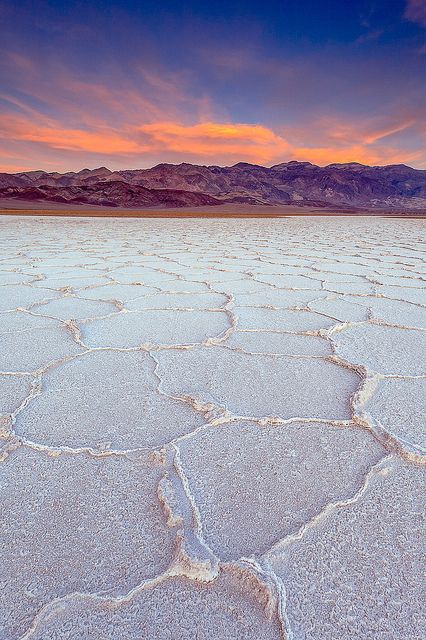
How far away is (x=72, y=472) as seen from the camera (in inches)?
29.4

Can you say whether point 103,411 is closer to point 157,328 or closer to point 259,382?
point 259,382

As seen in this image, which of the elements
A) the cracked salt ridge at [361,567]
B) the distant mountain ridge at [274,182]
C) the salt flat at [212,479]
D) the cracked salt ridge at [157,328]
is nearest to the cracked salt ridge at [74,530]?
the salt flat at [212,479]

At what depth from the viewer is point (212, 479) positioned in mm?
727

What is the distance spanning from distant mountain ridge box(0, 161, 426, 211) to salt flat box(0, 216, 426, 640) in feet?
152

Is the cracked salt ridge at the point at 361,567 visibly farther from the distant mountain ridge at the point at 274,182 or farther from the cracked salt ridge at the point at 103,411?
the distant mountain ridge at the point at 274,182

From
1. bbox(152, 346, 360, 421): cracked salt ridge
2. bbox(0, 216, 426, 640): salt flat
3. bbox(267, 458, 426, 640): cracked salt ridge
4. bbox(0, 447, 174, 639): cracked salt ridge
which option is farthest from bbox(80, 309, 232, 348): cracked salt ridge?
bbox(267, 458, 426, 640): cracked salt ridge

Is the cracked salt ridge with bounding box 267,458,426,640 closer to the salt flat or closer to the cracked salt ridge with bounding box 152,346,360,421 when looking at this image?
the salt flat

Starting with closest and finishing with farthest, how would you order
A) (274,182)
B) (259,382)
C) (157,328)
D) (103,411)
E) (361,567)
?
(361,567), (103,411), (259,382), (157,328), (274,182)

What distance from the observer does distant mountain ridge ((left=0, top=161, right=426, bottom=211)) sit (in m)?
70.5

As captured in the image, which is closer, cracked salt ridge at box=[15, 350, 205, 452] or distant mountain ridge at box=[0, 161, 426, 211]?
cracked salt ridge at box=[15, 350, 205, 452]

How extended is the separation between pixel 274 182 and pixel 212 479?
10506 centimetres

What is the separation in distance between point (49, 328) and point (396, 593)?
135 centimetres

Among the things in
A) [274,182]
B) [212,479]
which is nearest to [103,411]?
[212,479]

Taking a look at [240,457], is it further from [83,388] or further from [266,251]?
[266,251]
